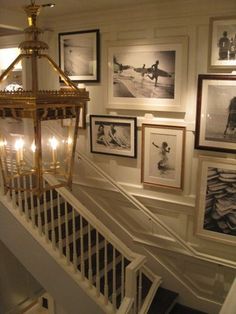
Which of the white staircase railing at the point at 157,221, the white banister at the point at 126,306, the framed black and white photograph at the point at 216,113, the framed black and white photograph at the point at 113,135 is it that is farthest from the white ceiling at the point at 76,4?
the white banister at the point at 126,306

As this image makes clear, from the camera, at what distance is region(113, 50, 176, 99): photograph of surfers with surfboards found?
3.08m

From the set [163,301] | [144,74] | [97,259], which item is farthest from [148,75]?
[163,301]

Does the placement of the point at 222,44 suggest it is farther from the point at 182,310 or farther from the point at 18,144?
the point at 182,310

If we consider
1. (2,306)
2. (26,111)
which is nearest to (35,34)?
(26,111)

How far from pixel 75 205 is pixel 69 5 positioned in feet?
6.31

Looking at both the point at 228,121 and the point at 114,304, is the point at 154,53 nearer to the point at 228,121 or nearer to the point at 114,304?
the point at 228,121

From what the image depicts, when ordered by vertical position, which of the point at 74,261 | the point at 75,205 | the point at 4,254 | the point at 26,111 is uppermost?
the point at 26,111

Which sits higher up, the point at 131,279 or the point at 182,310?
the point at 131,279

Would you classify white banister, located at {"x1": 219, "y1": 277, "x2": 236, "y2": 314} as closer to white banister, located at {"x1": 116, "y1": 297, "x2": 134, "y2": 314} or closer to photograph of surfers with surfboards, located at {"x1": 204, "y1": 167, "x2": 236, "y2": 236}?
white banister, located at {"x1": 116, "y1": 297, "x2": 134, "y2": 314}

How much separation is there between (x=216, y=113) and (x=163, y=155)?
0.66 meters

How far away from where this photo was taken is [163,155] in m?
3.25

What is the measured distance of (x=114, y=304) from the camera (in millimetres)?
2992

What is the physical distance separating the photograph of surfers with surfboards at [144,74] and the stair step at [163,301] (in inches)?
76.4

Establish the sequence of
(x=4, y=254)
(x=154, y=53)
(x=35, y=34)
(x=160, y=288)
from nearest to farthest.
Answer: (x=35, y=34)
(x=154, y=53)
(x=160, y=288)
(x=4, y=254)
